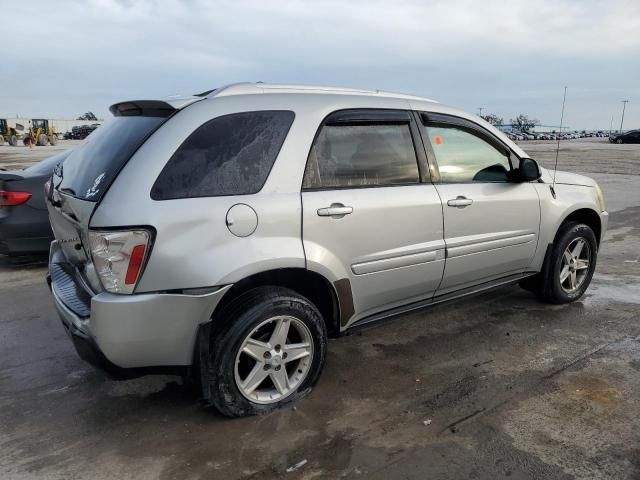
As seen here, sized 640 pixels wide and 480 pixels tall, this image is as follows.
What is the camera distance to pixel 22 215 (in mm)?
5832

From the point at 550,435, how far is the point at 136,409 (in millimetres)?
2355

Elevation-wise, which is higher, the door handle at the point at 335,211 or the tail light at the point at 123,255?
the door handle at the point at 335,211

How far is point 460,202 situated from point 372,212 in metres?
0.83

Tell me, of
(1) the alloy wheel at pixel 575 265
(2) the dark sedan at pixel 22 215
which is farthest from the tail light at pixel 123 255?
(2) the dark sedan at pixel 22 215

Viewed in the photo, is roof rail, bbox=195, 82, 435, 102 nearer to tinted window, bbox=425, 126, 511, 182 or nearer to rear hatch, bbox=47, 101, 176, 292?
rear hatch, bbox=47, 101, 176, 292

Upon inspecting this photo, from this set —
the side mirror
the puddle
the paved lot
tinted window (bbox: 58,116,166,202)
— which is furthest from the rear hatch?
the puddle

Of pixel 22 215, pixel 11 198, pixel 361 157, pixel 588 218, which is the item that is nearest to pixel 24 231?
pixel 22 215

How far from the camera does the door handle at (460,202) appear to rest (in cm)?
364

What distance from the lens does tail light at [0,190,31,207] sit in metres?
5.80

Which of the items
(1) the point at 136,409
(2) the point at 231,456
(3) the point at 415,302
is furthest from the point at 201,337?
(3) the point at 415,302

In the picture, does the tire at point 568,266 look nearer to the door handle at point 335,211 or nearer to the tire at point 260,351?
the door handle at point 335,211

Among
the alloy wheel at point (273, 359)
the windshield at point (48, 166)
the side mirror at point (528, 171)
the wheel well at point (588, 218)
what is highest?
the side mirror at point (528, 171)

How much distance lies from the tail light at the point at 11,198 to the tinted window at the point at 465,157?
4623mm

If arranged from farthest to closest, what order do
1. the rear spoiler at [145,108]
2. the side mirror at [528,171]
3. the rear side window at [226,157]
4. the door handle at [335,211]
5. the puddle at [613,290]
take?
the puddle at [613,290] → the side mirror at [528,171] → the door handle at [335,211] → the rear spoiler at [145,108] → the rear side window at [226,157]
